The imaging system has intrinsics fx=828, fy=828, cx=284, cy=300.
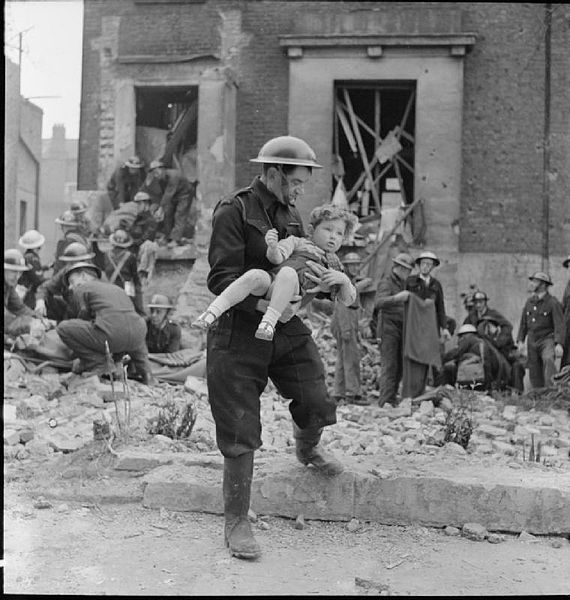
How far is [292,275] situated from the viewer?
4.13 metres

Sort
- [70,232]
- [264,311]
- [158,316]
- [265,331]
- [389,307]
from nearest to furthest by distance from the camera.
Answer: [265,331] → [264,311] → [389,307] → [158,316] → [70,232]

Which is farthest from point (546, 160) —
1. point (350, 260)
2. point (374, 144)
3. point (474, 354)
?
point (474, 354)

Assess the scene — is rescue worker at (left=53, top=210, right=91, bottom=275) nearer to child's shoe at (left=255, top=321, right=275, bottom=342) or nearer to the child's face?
the child's face

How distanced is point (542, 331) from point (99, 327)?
5737 millimetres

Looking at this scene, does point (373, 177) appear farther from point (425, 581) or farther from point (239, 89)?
point (425, 581)

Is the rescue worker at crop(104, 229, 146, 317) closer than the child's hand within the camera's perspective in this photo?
No

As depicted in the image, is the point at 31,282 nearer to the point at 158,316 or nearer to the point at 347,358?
the point at 158,316

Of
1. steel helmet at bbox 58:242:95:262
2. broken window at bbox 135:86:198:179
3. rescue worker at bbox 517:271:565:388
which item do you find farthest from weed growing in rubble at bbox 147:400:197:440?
broken window at bbox 135:86:198:179

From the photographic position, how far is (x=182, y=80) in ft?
49.2

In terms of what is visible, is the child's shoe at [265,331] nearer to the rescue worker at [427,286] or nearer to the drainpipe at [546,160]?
the rescue worker at [427,286]

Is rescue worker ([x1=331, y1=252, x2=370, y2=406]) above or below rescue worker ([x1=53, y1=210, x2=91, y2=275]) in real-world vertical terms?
below

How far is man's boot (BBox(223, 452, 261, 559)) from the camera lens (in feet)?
14.1

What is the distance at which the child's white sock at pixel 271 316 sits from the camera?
4.05 metres

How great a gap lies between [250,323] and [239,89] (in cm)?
1147
